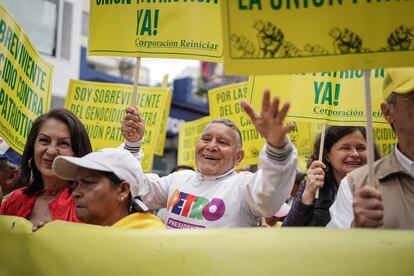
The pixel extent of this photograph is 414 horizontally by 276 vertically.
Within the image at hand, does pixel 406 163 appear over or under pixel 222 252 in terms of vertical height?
over

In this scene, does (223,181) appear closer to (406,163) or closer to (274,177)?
(274,177)

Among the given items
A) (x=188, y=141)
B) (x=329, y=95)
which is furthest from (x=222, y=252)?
(x=188, y=141)

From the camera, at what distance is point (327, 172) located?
3.26 meters

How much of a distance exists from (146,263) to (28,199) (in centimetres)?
121

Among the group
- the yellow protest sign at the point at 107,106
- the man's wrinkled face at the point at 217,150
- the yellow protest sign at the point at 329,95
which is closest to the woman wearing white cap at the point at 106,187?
the man's wrinkled face at the point at 217,150

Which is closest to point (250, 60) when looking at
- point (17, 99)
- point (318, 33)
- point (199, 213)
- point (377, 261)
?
point (318, 33)

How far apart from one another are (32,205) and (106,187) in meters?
0.69

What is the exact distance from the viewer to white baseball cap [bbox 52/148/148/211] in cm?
213

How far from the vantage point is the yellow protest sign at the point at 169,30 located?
3.00m

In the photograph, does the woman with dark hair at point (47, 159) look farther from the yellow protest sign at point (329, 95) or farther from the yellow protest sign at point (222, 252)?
the yellow protest sign at point (329, 95)

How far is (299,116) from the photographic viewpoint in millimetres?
3512

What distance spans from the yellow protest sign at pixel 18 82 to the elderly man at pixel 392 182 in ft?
7.65

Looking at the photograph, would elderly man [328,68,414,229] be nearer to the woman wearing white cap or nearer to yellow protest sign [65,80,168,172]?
the woman wearing white cap

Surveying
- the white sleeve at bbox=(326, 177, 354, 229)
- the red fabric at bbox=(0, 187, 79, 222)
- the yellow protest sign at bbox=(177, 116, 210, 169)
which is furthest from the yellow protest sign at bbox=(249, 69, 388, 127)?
the yellow protest sign at bbox=(177, 116, 210, 169)
